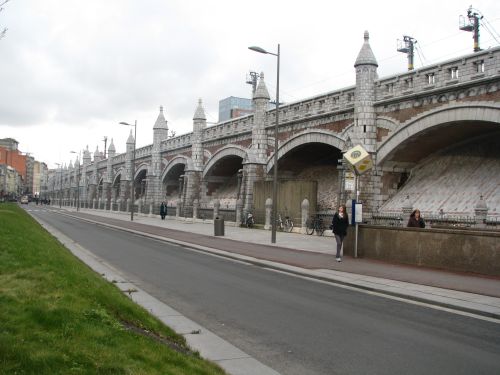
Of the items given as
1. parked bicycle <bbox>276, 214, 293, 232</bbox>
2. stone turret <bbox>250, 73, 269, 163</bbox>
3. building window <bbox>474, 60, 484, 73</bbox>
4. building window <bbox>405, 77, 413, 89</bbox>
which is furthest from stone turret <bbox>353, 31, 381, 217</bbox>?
stone turret <bbox>250, 73, 269, 163</bbox>

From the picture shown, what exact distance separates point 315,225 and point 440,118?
8365 millimetres

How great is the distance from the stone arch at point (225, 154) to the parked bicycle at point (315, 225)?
9572 millimetres

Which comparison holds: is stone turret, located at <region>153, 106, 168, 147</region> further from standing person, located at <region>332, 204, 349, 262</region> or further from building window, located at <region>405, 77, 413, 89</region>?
standing person, located at <region>332, 204, 349, 262</region>

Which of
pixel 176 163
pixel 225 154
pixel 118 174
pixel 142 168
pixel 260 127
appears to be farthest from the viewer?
pixel 118 174

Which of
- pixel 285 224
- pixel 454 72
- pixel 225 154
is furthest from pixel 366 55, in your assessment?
pixel 225 154

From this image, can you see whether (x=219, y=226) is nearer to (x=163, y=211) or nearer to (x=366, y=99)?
(x=366, y=99)

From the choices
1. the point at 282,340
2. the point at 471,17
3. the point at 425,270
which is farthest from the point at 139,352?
the point at 471,17

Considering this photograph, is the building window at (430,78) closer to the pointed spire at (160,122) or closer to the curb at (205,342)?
the curb at (205,342)

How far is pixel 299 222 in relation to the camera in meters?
28.7

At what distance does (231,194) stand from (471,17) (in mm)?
23647

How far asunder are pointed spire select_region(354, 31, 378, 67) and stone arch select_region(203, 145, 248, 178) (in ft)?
40.5

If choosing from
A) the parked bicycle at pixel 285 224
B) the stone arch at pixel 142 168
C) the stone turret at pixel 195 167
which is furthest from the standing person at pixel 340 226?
the stone arch at pixel 142 168

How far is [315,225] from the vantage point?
26.0 m

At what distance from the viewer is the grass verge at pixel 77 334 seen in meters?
3.88
